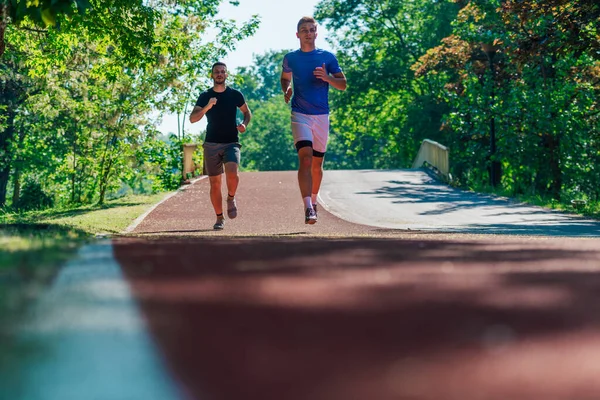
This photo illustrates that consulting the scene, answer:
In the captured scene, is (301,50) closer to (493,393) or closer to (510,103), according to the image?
(493,393)

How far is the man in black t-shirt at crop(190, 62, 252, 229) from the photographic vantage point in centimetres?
1161

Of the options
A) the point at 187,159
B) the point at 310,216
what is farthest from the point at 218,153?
the point at 187,159

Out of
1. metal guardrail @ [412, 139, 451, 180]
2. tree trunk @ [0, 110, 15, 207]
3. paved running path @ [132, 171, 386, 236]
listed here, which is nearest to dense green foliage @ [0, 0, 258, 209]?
tree trunk @ [0, 110, 15, 207]

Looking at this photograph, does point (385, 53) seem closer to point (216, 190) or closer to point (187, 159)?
point (187, 159)

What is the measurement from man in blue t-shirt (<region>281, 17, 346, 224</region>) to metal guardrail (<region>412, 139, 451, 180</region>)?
19.9 m

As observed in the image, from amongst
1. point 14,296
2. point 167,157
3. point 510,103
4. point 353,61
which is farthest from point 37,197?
point 14,296

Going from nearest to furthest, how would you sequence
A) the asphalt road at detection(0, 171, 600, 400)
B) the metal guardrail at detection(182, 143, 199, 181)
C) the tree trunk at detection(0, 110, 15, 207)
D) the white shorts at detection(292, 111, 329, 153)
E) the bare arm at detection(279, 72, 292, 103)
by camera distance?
1. the asphalt road at detection(0, 171, 600, 400)
2. the bare arm at detection(279, 72, 292, 103)
3. the white shorts at detection(292, 111, 329, 153)
4. the metal guardrail at detection(182, 143, 199, 181)
5. the tree trunk at detection(0, 110, 15, 207)

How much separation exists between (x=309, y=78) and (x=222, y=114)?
159cm

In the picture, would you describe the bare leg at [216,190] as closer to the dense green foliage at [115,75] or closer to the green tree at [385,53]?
the dense green foliage at [115,75]

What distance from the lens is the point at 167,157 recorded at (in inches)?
1449

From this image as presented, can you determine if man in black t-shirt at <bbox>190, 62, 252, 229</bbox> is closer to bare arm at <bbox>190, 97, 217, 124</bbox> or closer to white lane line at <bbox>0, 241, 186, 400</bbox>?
bare arm at <bbox>190, 97, 217, 124</bbox>

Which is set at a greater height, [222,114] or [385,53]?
[385,53]

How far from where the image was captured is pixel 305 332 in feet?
7.60

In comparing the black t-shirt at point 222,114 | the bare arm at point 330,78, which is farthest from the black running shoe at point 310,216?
the black t-shirt at point 222,114
